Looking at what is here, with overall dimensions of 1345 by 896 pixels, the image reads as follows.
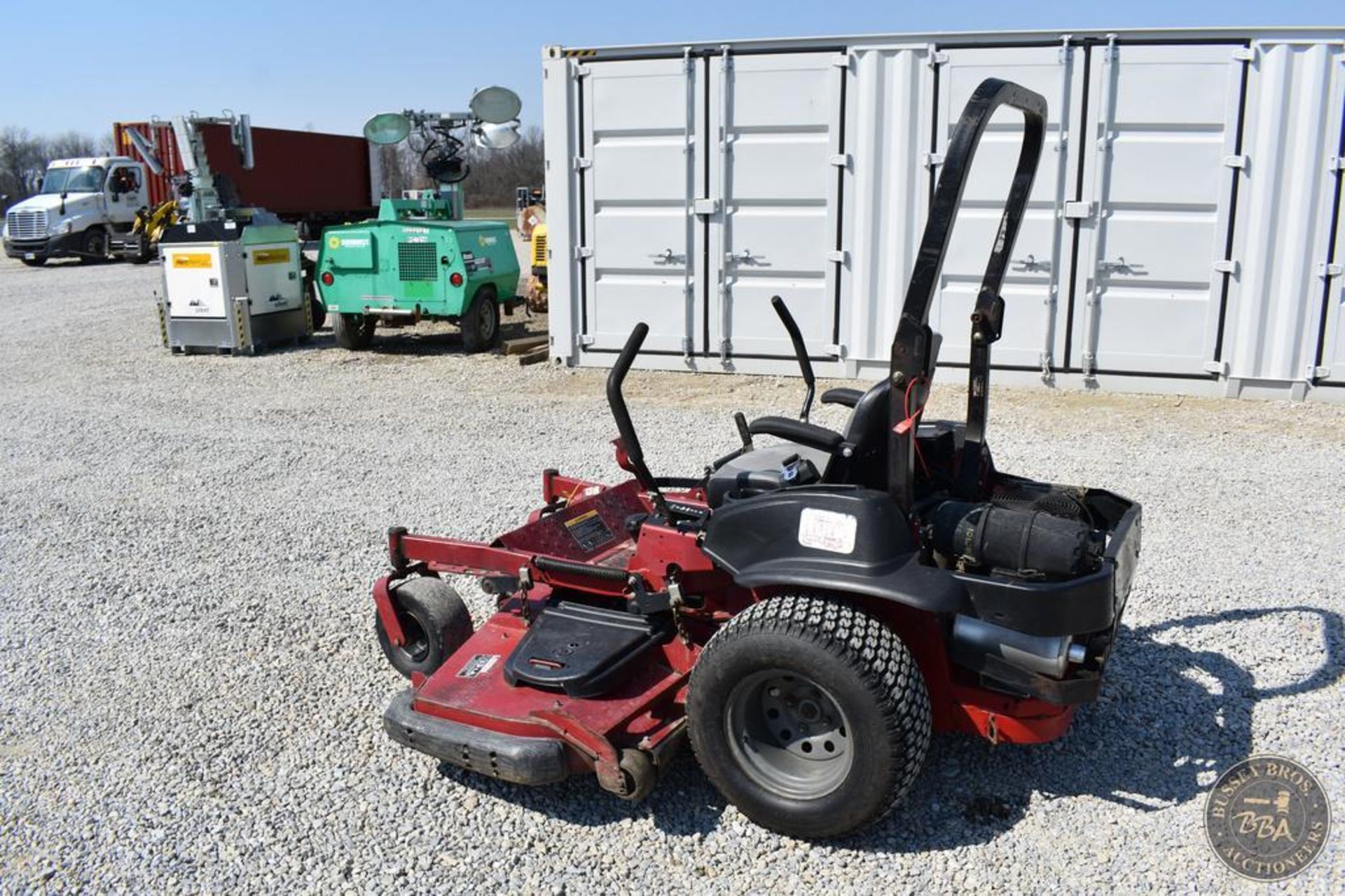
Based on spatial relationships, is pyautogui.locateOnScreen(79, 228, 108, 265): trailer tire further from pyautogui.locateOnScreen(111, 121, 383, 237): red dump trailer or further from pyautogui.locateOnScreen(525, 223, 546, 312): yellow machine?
pyautogui.locateOnScreen(525, 223, 546, 312): yellow machine

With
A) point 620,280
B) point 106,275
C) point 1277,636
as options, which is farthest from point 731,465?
point 106,275

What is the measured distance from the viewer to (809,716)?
338 centimetres

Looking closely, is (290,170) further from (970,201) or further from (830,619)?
(830,619)

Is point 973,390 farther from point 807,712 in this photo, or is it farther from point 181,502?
point 181,502

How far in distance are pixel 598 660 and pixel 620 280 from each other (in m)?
7.63

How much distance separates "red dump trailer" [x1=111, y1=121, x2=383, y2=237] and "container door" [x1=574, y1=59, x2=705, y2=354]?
18988 mm

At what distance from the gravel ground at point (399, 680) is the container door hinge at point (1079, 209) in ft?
4.97

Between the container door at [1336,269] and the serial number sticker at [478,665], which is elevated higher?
the container door at [1336,269]

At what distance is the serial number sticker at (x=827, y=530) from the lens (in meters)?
3.23

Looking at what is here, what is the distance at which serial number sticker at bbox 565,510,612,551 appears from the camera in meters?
4.46

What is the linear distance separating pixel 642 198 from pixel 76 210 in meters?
20.6

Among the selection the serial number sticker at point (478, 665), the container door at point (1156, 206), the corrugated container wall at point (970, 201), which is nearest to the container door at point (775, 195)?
the corrugated container wall at point (970, 201)

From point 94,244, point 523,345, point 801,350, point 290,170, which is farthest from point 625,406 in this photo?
point 290,170

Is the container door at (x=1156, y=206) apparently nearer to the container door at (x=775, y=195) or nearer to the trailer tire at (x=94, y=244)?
the container door at (x=775, y=195)
